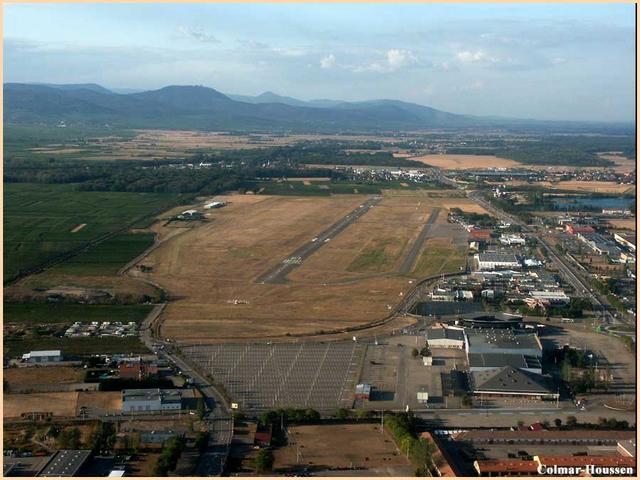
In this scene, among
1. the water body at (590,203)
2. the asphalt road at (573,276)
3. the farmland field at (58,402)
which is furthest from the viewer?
the water body at (590,203)

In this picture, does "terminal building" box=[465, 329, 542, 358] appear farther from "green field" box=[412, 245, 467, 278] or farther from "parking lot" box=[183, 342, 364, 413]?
"green field" box=[412, 245, 467, 278]

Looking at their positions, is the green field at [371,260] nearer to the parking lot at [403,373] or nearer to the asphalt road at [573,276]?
the asphalt road at [573,276]

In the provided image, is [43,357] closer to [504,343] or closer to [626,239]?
[504,343]

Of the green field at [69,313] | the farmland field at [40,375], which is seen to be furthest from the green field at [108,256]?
the farmland field at [40,375]

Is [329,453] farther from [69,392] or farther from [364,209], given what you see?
[364,209]

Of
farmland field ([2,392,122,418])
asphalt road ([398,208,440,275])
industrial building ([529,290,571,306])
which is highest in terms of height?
industrial building ([529,290,571,306])

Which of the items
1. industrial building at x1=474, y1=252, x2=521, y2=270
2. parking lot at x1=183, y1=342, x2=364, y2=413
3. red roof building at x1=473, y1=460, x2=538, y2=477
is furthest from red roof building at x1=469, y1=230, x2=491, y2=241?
red roof building at x1=473, y1=460, x2=538, y2=477
